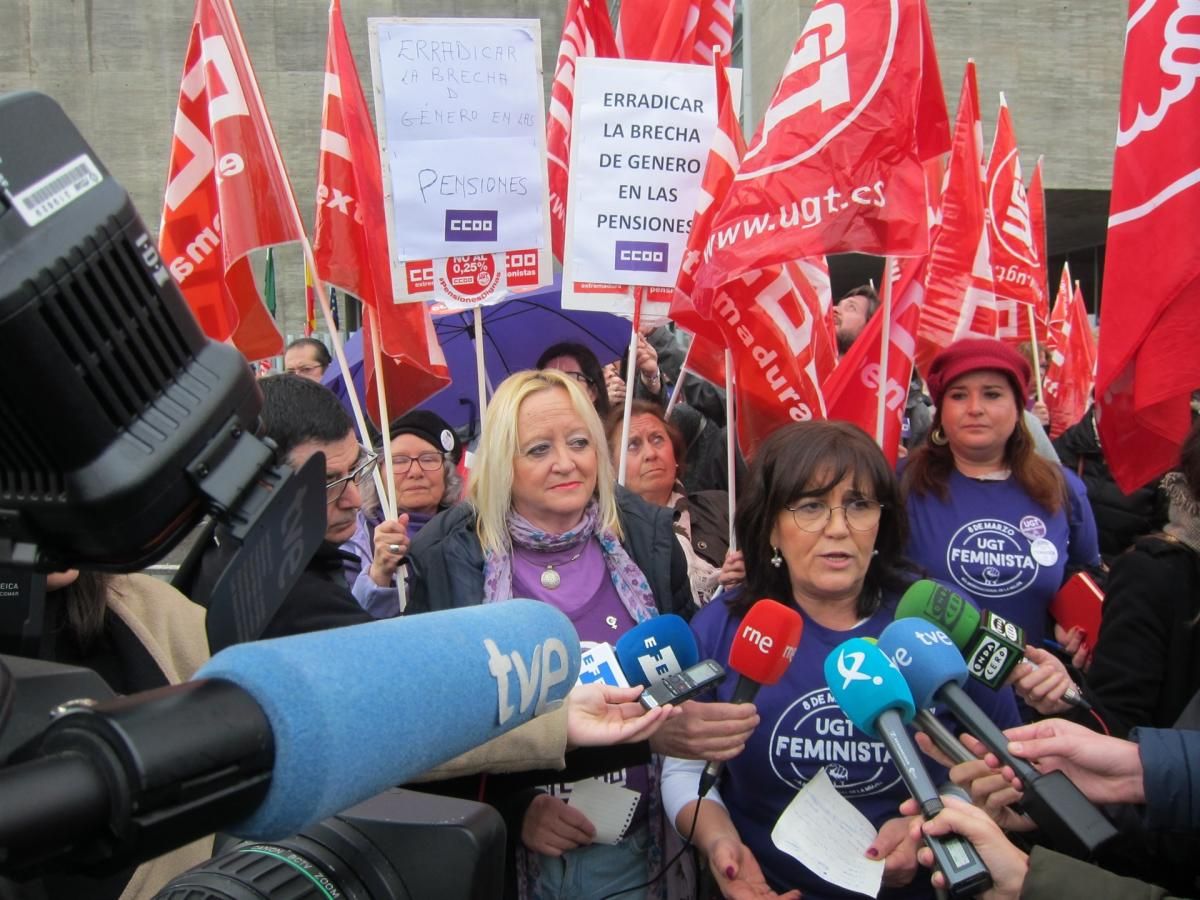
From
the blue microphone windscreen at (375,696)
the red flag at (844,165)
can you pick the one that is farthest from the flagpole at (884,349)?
the blue microphone windscreen at (375,696)

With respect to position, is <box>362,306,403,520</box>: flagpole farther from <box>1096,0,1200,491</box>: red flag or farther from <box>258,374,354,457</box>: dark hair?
<box>1096,0,1200,491</box>: red flag

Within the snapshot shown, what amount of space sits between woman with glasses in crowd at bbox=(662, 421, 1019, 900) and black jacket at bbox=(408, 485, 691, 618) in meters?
0.15

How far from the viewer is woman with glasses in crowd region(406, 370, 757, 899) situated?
8.14 ft

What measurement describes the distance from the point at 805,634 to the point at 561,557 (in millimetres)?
643

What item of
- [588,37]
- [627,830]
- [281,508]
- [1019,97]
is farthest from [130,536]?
[1019,97]

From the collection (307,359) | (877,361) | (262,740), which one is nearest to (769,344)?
(877,361)

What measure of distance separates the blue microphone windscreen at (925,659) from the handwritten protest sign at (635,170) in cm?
239

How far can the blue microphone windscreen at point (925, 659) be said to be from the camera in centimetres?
181

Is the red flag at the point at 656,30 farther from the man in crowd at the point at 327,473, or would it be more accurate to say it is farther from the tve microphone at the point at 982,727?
the tve microphone at the point at 982,727

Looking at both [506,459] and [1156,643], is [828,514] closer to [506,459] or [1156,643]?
[506,459]

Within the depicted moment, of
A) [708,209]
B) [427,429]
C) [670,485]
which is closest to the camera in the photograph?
[708,209]

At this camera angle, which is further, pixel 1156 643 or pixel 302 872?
pixel 1156 643

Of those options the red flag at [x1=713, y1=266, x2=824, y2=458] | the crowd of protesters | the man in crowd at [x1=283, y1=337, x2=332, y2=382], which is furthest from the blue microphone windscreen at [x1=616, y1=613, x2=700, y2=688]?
the man in crowd at [x1=283, y1=337, x2=332, y2=382]

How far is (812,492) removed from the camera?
8.14 feet
